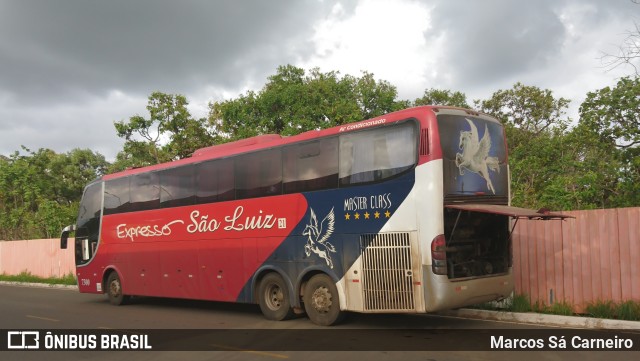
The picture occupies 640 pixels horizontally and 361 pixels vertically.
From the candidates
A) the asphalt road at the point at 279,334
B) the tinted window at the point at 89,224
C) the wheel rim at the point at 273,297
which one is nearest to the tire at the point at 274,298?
the wheel rim at the point at 273,297

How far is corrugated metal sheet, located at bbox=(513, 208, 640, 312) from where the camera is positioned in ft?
31.2

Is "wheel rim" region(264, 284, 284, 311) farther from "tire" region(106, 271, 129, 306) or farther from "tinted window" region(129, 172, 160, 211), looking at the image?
"tire" region(106, 271, 129, 306)

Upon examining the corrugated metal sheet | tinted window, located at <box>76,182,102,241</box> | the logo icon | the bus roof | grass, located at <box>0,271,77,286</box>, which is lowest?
grass, located at <box>0,271,77,286</box>

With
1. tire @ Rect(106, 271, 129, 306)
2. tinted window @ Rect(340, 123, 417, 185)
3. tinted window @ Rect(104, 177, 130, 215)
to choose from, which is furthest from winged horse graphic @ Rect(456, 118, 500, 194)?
tire @ Rect(106, 271, 129, 306)

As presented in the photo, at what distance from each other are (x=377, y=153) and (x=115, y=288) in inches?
394

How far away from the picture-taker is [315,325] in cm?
981

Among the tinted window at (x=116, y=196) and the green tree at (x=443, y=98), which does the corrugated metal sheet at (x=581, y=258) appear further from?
the green tree at (x=443, y=98)

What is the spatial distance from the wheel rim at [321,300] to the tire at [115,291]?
24.9 ft

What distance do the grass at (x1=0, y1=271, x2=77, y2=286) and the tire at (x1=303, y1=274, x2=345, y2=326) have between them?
1690 centimetres

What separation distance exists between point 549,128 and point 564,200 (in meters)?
15.4

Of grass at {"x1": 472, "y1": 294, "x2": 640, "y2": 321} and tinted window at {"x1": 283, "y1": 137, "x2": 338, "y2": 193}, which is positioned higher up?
tinted window at {"x1": 283, "y1": 137, "x2": 338, "y2": 193}

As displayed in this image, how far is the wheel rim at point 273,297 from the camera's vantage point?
1074cm

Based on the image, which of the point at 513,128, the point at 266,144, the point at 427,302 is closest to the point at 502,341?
the point at 427,302

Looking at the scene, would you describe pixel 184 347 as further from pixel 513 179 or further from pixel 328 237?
pixel 513 179
